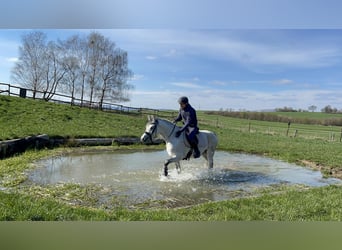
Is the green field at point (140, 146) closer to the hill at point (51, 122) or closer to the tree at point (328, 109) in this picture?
the hill at point (51, 122)

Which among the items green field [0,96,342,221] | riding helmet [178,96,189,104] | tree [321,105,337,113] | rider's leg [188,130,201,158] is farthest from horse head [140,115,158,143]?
tree [321,105,337,113]

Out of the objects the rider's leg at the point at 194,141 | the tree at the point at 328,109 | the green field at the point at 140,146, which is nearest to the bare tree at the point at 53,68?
the green field at the point at 140,146

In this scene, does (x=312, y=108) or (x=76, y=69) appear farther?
(x=76, y=69)

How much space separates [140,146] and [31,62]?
4200mm

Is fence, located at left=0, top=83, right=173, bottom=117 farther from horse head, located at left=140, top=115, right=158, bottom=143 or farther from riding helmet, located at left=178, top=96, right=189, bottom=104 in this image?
riding helmet, located at left=178, top=96, right=189, bottom=104

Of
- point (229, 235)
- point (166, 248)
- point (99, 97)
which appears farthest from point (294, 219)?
point (99, 97)

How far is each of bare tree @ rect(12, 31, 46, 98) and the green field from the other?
1312 mm

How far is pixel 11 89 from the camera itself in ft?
22.2

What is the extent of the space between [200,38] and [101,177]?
2.83 metres

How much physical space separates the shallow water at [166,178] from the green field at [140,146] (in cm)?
40

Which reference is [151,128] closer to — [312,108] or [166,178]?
[166,178]

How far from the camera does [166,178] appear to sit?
17.1 feet

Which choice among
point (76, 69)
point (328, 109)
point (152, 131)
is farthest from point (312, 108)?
point (76, 69)

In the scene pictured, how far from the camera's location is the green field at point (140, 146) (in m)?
Result: 3.36
